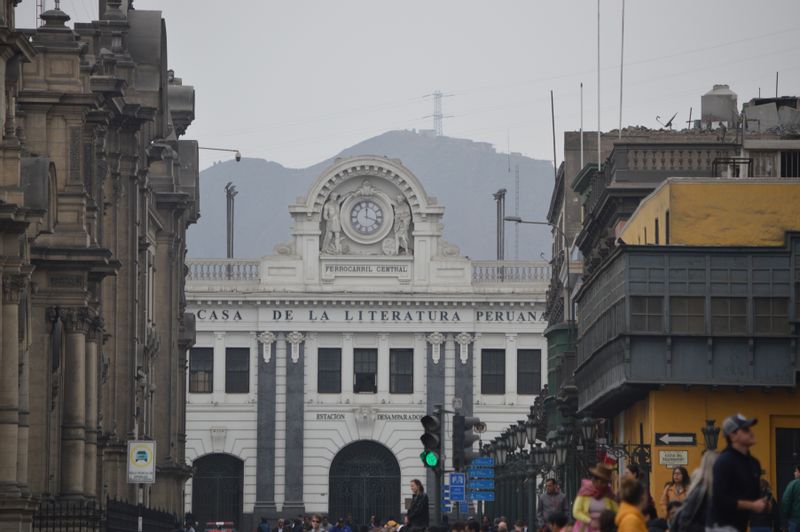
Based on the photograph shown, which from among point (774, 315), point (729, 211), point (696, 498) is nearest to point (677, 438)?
point (774, 315)

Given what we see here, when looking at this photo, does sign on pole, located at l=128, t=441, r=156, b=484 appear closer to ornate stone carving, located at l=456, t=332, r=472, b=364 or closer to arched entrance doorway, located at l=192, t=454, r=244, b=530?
arched entrance doorway, located at l=192, t=454, r=244, b=530

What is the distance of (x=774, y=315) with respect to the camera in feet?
148

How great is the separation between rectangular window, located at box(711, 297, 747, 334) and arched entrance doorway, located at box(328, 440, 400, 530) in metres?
46.5

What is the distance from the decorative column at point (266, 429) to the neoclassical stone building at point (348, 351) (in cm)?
6

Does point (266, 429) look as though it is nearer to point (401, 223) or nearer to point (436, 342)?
point (436, 342)

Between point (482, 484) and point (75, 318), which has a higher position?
point (75, 318)

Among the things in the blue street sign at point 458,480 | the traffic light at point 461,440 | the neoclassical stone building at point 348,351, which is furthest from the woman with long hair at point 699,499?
the neoclassical stone building at point 348,351

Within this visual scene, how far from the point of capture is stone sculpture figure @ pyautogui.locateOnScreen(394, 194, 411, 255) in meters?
90.9

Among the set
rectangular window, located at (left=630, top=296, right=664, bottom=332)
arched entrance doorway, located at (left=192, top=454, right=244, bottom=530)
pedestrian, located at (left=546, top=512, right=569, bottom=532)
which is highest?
rectangular window, located at (left=630, top=296, right=664, bottom=332)

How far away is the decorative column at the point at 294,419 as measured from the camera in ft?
299

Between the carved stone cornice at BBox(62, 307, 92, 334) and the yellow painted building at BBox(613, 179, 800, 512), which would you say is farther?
the yellow painted building at BBox(613, 179, 800, 512)

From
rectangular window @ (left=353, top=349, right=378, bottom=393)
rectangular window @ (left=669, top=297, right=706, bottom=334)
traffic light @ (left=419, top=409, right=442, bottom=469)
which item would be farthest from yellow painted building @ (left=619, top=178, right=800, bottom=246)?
rectangular window @ (left=353, top=349, right=378, bottom=393)

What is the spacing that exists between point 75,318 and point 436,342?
162 feet

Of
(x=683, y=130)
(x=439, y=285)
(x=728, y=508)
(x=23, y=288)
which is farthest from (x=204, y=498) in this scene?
(x=728, y=508)
